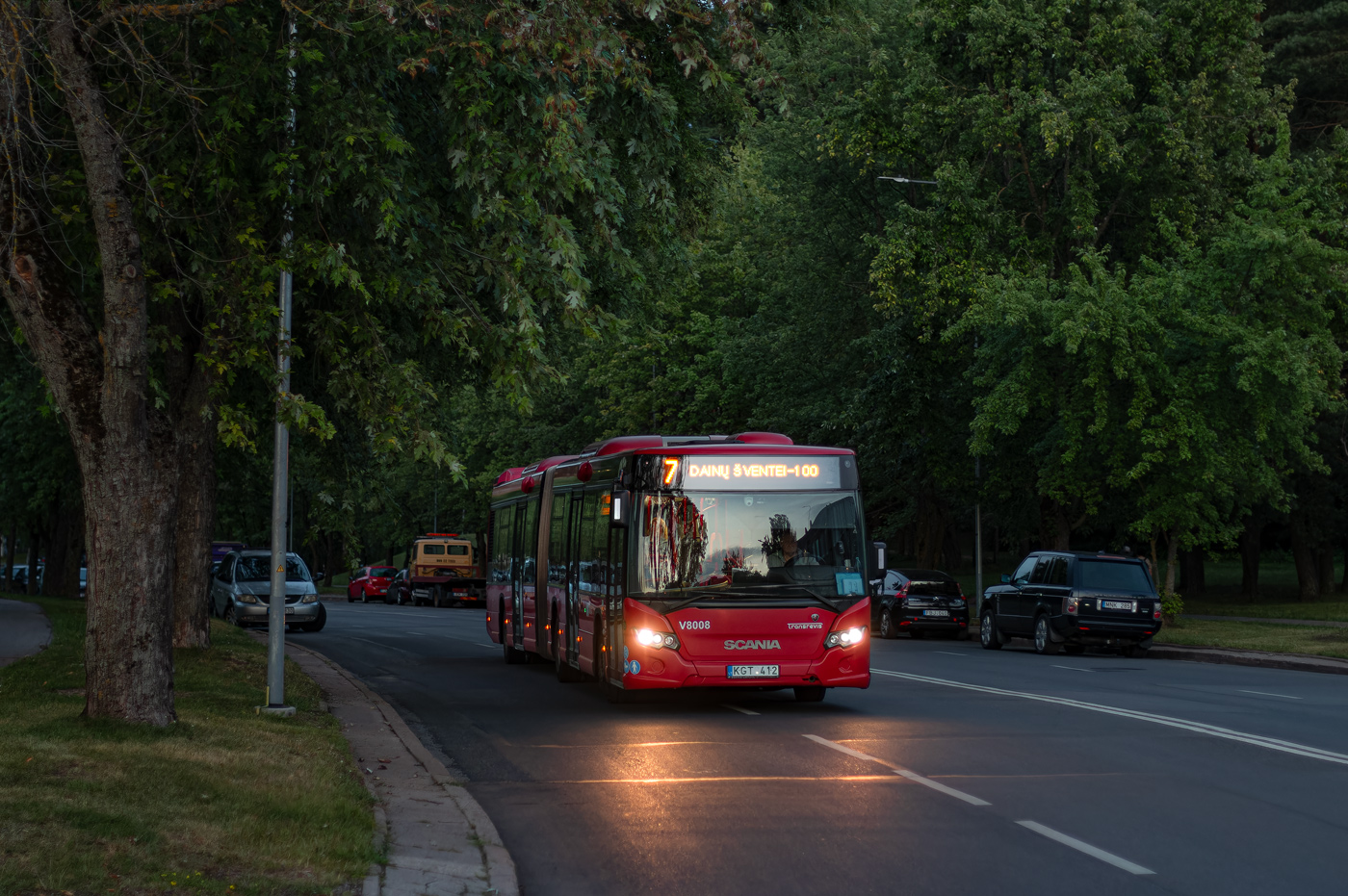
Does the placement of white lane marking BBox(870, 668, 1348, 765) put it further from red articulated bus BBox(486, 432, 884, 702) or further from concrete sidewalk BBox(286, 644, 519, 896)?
concrete sidewalk BBox(286, 644, 519, 896)

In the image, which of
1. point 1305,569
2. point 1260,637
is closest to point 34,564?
point 1305,569

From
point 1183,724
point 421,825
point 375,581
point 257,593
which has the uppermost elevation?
point 375,581

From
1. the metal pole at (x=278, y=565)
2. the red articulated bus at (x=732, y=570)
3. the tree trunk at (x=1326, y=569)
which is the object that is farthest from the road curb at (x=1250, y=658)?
the tree trunk at (x=1326, y=569)

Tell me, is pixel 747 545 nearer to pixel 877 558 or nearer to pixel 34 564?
pixel 877 558

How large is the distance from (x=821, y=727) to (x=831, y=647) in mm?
1595

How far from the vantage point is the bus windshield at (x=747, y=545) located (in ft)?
50.0

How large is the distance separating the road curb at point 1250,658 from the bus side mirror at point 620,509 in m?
12.9

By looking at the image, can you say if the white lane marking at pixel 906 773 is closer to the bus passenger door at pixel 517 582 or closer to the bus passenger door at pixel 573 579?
the bus passenger door at pixel 573 579

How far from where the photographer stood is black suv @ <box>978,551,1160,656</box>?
2656 cm

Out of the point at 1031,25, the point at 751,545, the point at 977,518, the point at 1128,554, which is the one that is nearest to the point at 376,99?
the point at 751,545

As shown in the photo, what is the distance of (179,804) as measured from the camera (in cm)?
829

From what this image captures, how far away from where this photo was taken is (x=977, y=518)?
3725 centimetres

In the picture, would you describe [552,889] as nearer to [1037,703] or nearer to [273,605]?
[273,605]

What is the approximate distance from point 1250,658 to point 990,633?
5812mm
